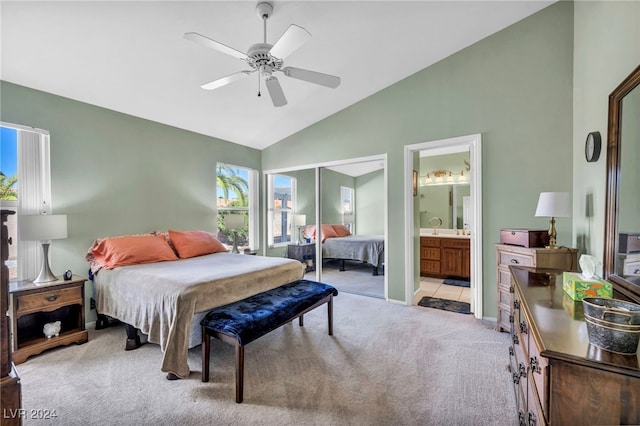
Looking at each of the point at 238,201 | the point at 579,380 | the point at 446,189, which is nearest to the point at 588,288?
the point at 579,380

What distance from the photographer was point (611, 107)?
5.83 ft

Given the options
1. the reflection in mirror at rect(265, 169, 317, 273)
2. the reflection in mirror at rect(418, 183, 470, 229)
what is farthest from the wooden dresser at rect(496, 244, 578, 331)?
the reflection in mirror at rect(265, 169, 317, 273)

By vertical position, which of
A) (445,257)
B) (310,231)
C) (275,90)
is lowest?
(445,257)

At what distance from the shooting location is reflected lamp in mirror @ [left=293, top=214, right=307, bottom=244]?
16.4 ft

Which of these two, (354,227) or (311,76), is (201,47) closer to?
(311,76)

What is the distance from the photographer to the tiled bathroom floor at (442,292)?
4.14 meters

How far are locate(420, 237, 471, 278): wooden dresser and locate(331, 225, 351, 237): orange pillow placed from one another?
1.66 metres

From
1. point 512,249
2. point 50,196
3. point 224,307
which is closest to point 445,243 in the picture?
point 512,249

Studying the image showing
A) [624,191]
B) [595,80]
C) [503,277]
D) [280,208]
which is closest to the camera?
[624,191]

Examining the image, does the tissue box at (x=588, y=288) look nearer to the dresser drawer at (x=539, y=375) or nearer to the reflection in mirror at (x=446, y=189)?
the dresser drawer at (x=539, y=375)

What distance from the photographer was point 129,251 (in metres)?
3.04

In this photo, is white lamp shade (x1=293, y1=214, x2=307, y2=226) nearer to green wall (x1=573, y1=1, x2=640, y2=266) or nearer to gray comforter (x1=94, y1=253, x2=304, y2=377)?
gray comforter (x1=94, y1=253, x2=304, y2=377)

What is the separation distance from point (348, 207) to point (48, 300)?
149 inches

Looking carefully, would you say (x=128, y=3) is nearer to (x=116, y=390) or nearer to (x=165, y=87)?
Answer: (x=165, y=87)
